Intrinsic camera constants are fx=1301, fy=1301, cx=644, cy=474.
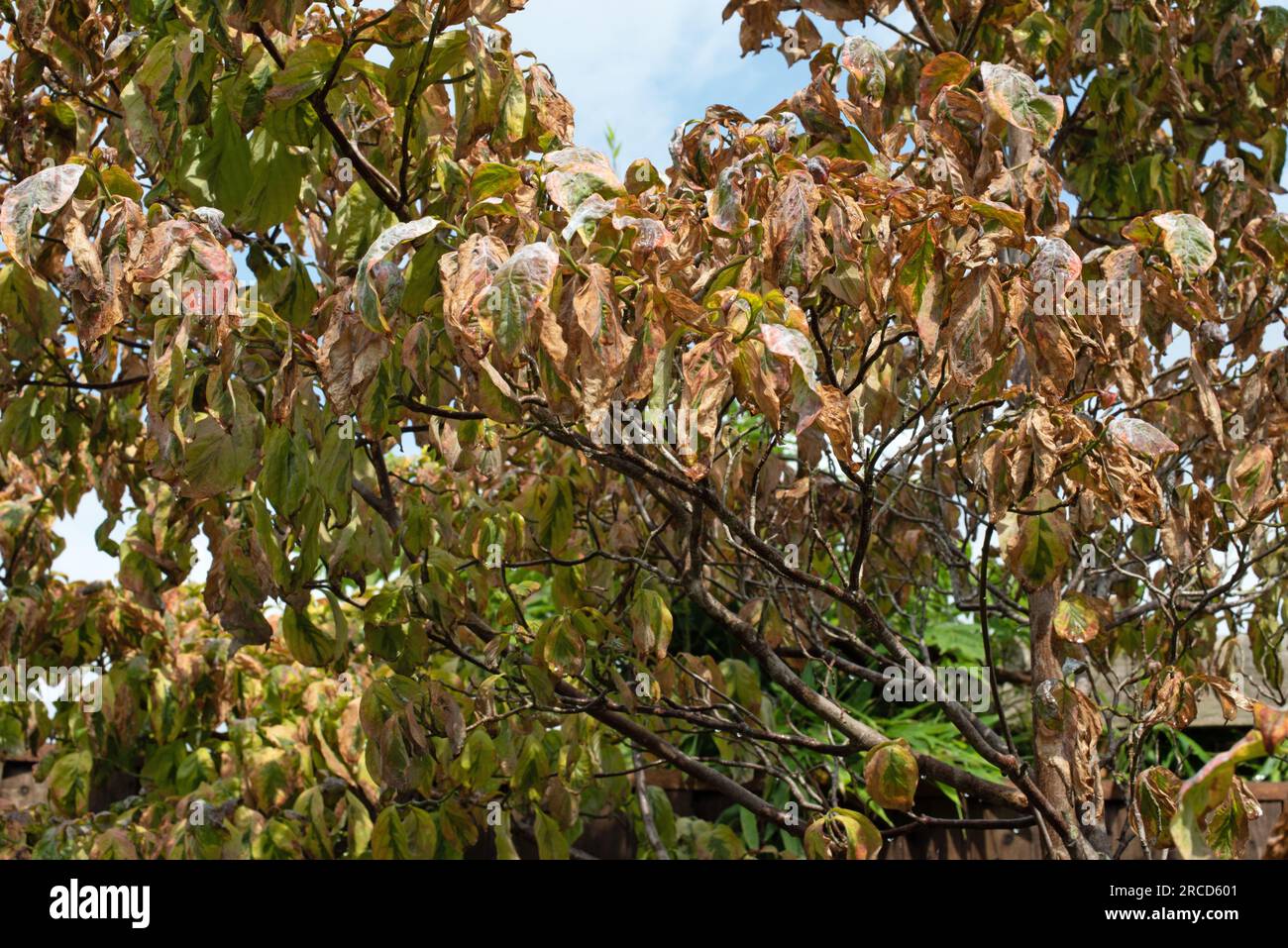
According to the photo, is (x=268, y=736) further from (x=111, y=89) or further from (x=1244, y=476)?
(x=1244, y=476)

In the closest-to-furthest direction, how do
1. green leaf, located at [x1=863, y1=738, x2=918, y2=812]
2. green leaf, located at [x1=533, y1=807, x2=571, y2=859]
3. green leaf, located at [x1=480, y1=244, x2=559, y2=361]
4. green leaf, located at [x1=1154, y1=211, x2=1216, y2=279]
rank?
green leaf, located at [x1=480, y1=244, x2=559, y2=361] < green leaf, located at [x1=1154, y1=211, x2=1216, y2=279] < green leaf, located at [x1=863, y1=738, x2=918, y2=812] < green leaf, located at [x1=533, y1=807, x2=571, y2=859]

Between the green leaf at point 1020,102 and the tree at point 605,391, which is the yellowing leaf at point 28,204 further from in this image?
the green leaf at point 1020,102

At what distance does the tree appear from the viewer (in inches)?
77.4

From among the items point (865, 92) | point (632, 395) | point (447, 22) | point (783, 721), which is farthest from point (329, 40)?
point (783, 721)

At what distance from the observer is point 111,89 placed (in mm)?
3023

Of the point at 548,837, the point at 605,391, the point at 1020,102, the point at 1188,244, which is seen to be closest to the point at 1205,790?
the point at 605,391

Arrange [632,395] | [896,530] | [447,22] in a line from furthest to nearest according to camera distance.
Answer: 1. [896,530]
2. [447,22]
3. [632,395]

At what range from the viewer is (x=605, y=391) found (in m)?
1.83

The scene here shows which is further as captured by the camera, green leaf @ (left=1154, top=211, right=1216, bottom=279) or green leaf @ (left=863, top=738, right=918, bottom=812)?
green leaf @ (left=863, top=738, right=918, bottom=812)

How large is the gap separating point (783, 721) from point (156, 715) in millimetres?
2629

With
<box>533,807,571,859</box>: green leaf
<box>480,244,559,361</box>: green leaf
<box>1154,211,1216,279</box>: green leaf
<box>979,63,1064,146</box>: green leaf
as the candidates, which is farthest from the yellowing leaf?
<box>533,807,571,859</box>: green leaf

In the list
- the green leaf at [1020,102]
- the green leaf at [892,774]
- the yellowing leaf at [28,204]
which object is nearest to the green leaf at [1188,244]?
the green leaf at [1020,102]

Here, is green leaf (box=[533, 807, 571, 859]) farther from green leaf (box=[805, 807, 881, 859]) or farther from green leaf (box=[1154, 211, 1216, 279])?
green leaf (box=[1154, 211, 1216, 279])
